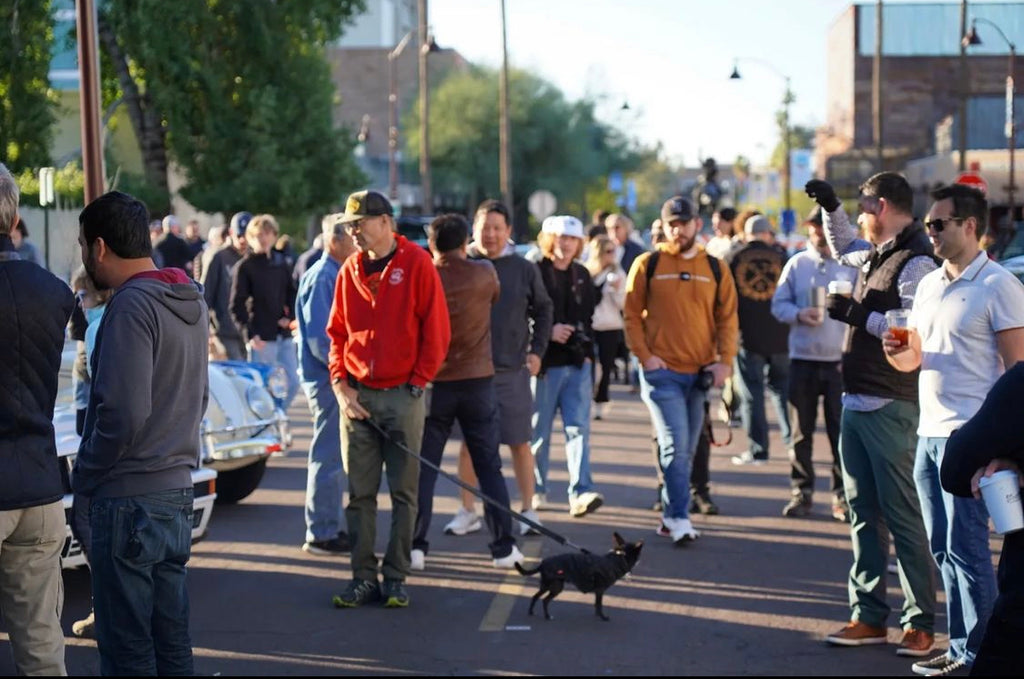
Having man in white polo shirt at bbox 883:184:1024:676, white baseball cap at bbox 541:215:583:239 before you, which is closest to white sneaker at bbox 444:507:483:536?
white baseball cap at bbox 541:215:583:239

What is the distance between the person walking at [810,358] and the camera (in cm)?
1056

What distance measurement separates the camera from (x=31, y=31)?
1133 centimetres

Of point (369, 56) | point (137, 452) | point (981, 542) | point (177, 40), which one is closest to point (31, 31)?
point (137, 452)

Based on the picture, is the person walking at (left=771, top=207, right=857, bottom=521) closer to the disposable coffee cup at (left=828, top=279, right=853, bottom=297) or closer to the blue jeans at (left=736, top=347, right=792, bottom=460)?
the blue jeans at (left=736, top=347, right=792, bottom=460)

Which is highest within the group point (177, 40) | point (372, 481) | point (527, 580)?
point (177, 40)

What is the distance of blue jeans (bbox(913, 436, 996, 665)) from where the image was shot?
246 inches

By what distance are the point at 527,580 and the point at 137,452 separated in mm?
4104

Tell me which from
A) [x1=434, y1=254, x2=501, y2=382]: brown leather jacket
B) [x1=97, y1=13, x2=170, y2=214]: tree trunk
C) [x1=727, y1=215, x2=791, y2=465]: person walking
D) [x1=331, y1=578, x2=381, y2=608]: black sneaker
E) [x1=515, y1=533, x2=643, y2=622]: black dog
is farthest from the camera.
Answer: [x1=97, y1=13, x2=170, y2=214]: tree trunk

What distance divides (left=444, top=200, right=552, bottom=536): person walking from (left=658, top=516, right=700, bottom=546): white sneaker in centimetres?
93

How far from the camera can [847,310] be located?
718 cm

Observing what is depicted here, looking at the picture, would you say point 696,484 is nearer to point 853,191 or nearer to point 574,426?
point 574,426

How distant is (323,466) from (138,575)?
176 inches

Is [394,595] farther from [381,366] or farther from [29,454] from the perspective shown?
[29,454]

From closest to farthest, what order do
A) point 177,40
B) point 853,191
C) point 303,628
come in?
point 303,628 < point 177,40 < point 853,191
